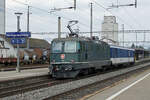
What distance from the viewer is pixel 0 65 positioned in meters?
33.7

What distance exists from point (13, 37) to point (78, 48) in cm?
734

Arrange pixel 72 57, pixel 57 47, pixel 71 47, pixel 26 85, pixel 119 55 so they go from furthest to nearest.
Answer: pixel 119 55, pixel 57 47, pixel 71 47, pixel 72 57, pixel 26 85

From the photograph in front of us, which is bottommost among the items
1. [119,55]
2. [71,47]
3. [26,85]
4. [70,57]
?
[26,85]

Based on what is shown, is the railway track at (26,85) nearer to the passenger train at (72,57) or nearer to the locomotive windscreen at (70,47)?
the passenger train at (72,57)

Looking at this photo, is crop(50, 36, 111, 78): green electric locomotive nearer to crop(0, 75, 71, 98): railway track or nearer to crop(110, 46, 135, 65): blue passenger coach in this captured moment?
crop(0, 75, 71, 98): railway track

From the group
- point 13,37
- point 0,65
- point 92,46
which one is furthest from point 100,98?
point 0,65

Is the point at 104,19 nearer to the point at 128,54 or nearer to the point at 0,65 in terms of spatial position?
the point at 128,54

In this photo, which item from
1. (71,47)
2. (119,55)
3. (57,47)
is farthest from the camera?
(119,55)

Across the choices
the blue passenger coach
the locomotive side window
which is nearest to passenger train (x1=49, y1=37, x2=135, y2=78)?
the locomotive side window

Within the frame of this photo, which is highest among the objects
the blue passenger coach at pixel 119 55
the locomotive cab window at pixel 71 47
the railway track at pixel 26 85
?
the locomotive cab window at pixel 71 47

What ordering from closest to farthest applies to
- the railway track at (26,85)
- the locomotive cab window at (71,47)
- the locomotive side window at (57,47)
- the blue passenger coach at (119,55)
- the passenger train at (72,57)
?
1. the railway track at (26,85)
2. the passenger train at (72,57)
3. the locomotive cab window at (71,47)
4. the locomotive side window at (57,47)
5. the blue passenger coach at (119,55)

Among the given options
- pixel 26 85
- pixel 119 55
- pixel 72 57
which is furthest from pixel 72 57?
pixel 119 55

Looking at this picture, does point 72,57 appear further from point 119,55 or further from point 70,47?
point 119,55

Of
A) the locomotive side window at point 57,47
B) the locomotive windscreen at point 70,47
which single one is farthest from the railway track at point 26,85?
the locomotive windscreen at point 70,47
